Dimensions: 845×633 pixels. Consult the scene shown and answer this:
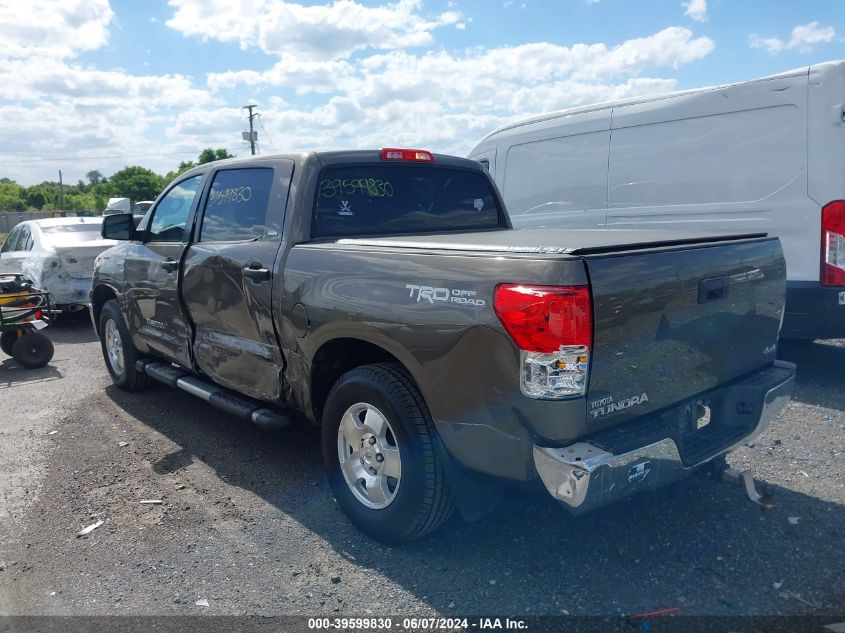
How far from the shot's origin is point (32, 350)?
7910 millimetres

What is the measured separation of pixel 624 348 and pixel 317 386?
1.80 meters

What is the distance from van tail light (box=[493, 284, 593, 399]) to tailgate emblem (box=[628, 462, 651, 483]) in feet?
1.30

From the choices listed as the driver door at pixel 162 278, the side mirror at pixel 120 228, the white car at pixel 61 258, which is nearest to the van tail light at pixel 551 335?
the driver door at pixel 162 278

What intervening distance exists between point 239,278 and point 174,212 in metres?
1.44

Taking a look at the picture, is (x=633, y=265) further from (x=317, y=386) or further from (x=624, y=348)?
(x=317, y=386)

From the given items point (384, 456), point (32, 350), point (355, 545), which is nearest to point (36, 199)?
point (32, 350)

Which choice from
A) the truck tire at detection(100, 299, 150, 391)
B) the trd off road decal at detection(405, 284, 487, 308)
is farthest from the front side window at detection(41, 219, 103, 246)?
the trd off road decal at detection(405, 284, 487, 308)

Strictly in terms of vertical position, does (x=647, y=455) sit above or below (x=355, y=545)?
above

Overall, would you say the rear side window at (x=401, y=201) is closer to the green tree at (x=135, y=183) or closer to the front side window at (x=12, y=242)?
the front side window at (x=12, y=242)

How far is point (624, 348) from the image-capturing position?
2.83m

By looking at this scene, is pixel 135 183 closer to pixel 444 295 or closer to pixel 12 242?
pixel 12 242

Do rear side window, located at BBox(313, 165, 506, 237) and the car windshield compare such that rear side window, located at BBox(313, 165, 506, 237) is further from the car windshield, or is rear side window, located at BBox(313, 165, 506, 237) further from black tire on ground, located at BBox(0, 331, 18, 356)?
the car windshield

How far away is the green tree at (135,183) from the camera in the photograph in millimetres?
80875

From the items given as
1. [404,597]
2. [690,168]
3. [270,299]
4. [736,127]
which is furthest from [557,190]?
[404,597]
